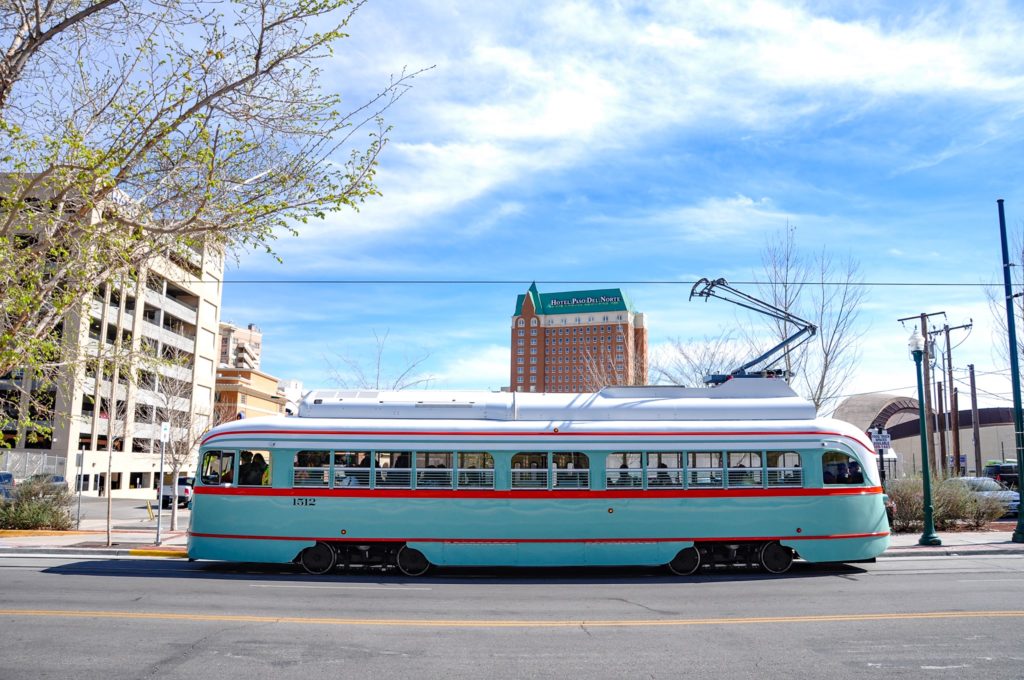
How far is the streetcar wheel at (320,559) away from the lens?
14047 millimetres

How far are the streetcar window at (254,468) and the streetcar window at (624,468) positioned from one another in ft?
20.1

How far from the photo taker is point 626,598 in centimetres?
1152

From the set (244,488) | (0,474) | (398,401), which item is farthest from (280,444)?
(0,474)

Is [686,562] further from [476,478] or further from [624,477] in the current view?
[476,478]

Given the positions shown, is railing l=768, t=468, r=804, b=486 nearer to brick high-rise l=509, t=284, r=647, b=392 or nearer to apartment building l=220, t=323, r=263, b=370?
apartment building l=220, t=323, r=263, b=370

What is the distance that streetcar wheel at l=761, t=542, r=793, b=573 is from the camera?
14219mm

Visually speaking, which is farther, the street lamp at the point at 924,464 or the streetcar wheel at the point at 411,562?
the street lamp at the point at 924,464

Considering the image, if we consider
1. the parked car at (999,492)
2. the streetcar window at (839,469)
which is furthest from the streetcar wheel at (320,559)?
the parked car at (999,492)

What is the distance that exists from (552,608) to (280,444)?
6162 mm

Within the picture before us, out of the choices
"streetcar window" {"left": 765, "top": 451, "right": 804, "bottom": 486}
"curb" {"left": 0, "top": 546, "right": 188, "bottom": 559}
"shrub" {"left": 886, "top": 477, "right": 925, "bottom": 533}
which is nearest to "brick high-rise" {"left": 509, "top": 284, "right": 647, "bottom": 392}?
"shrub" {"left": 886, "top": 477, "right": 925, "bottom": 533}

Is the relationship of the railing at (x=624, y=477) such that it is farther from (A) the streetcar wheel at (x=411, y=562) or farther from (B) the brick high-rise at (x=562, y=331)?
(B) the brick high-rise at (x=562, y=331)

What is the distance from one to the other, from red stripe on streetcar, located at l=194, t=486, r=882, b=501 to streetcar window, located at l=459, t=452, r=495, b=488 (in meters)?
0.16

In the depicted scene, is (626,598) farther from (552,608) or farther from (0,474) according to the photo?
(0,474)

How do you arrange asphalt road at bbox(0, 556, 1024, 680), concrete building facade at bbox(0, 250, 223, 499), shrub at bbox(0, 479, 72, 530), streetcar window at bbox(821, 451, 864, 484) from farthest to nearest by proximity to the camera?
concrete building facade at bbox(0, 250, 223, 499)
shrub at bbox(0, 479, 72, 530)
streetcar window at bbox(821, 451, 864, 484)
asphalt road at bbox(0, 556, 1024, 680)
